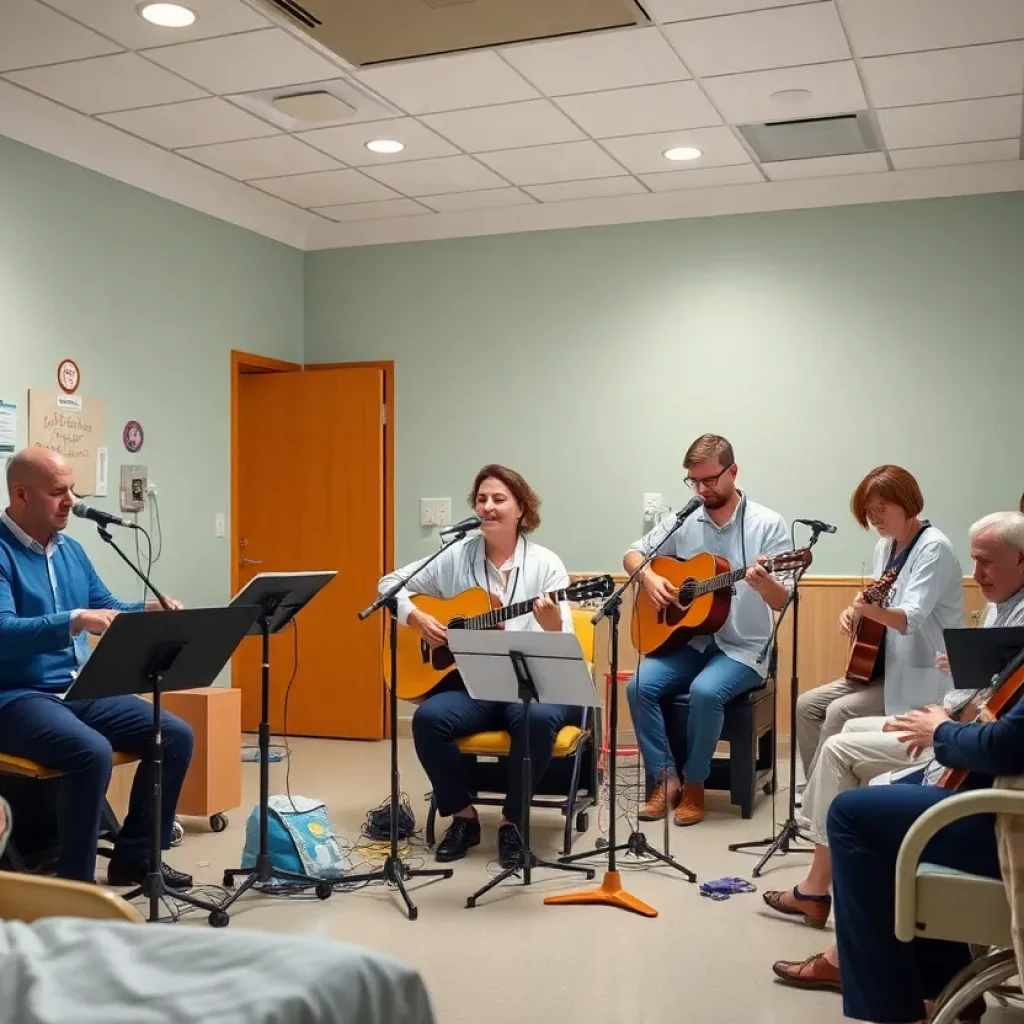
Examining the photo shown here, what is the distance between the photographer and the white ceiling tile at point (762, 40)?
390cm

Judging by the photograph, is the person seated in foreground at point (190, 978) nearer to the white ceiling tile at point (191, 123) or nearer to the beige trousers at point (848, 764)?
the beige trousers at point (848, 764)

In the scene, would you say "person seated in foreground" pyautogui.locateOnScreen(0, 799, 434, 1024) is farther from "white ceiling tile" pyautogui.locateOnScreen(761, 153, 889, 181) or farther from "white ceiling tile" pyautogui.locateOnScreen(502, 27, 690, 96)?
"white ceiling tile" pyautogui.locateOnScreen(761, 153, 889, 181)

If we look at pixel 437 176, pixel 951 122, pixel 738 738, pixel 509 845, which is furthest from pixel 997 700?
pixel 437 176

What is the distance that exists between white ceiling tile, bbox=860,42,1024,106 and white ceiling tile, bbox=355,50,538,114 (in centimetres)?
126

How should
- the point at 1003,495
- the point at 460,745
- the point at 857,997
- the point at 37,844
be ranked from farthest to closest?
the point at 1003,495 → the point at 460,745 → the point at 37,844 → the point at 857,997

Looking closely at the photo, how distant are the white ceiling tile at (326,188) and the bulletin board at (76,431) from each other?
1453mm

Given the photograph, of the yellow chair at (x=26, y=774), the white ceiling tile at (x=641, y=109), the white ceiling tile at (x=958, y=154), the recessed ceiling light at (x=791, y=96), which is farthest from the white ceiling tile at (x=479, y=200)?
the yellow chair at (x=26, y=774)

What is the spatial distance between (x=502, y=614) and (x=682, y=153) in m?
2.43

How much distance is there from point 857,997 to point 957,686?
2.50ft

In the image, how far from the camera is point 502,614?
414 centimetres

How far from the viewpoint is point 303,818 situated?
3932mm

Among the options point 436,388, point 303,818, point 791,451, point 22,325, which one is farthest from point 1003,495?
point 22,325

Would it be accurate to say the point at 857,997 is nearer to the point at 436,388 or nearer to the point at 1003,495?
the point at 1003,495

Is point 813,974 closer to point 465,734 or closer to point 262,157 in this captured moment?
point 465,734
